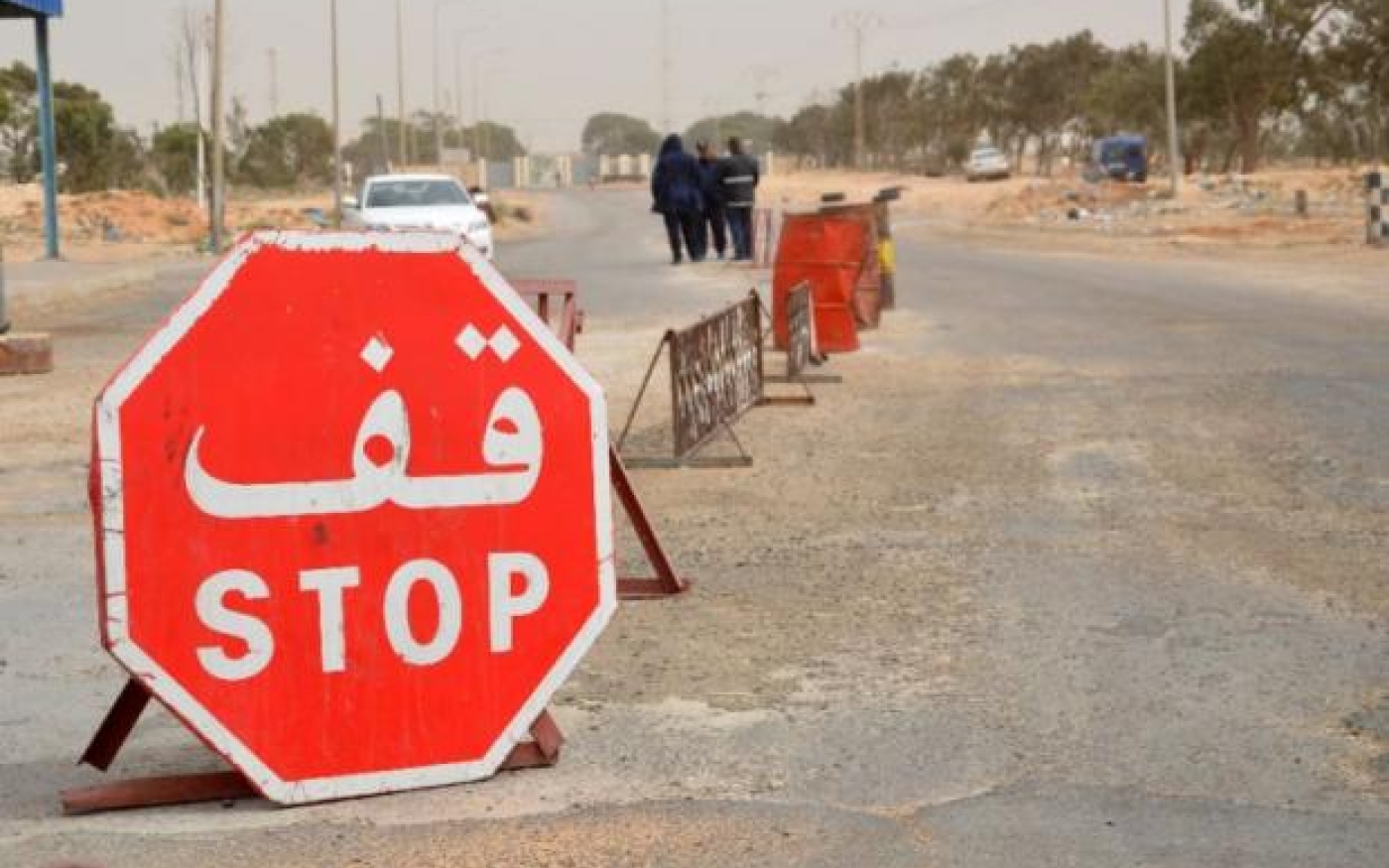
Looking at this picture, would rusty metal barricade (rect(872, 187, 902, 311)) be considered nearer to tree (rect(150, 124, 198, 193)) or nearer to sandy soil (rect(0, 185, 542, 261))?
sandy soil (rect(0, 185, 542, 261))

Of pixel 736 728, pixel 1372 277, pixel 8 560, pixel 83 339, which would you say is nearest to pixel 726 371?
pixel 8 560

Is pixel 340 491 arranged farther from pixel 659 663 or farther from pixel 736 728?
pixel 659 663

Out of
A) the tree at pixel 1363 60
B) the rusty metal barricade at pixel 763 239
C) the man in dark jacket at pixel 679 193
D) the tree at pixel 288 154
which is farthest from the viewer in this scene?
the tree at pixel 288 154

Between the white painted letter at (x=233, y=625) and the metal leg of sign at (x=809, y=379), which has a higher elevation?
the white painted letter at (x=233, y=625)

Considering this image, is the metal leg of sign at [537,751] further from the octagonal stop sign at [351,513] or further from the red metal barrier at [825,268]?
the red metal barrier at [825,268]

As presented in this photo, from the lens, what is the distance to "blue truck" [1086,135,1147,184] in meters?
73.9

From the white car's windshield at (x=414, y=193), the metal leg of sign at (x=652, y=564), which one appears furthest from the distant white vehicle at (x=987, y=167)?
the metal leg of sign at (x=652, y=564)

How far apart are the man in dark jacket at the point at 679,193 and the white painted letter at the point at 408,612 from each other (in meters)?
27.6

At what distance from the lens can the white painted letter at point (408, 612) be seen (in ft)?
16.8

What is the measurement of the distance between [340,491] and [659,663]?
1.80 m

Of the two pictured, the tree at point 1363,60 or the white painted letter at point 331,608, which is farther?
the tree at point 1363,60

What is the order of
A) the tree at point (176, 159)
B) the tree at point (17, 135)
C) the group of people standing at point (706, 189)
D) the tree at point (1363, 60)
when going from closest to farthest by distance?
the group of people standing at point (706, 189), the tree at point (1363, 60), the tree at point (17, 135), the tree at point (176, 159)

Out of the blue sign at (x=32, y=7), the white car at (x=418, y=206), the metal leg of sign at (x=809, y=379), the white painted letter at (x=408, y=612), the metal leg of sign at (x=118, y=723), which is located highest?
the blue sign at (x=32, y=7)

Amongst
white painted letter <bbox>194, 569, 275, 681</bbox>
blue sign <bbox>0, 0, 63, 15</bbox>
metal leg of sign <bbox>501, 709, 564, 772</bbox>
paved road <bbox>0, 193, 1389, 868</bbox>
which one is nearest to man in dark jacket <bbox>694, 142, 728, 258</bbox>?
blue sign <bbox>0, 0, 63, 15</bbox>
